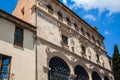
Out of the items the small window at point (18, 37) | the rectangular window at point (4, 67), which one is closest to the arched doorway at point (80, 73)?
the small window at point (18, 37)

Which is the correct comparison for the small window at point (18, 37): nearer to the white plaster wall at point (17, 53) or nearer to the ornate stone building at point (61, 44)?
the white plaster wall at point (17, 53)

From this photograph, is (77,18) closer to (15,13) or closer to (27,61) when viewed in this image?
(15,13)

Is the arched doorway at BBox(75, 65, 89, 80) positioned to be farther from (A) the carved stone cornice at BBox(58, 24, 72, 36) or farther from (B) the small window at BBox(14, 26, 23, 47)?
(B) the small window at BBox(14, 26, 23, 47)

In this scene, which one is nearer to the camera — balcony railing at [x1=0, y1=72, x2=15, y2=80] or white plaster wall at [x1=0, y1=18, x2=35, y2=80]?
balcony railing at [x1=0, y1=72, x2=15, y2=80]

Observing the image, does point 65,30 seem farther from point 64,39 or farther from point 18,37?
point 18,37

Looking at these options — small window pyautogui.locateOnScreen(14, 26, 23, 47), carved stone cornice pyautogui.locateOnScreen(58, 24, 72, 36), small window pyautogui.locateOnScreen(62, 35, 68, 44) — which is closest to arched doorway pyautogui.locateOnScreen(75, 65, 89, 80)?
small window pyautogui.locateOnScreen(62, 35, 68, 44)

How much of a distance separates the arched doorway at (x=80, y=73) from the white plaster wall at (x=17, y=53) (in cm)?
581

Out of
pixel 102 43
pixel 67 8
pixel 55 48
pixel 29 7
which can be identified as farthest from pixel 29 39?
pixel 102 43

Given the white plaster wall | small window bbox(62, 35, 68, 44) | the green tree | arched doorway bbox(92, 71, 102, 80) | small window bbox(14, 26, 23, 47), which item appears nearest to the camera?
the white plaster wall

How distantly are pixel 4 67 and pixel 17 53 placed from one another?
148cm

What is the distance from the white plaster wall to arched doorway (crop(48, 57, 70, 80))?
6.90 feet

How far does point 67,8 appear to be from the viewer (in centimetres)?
2056

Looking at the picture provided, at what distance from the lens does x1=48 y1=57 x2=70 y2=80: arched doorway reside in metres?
14.6

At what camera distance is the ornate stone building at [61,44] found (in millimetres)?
14734
